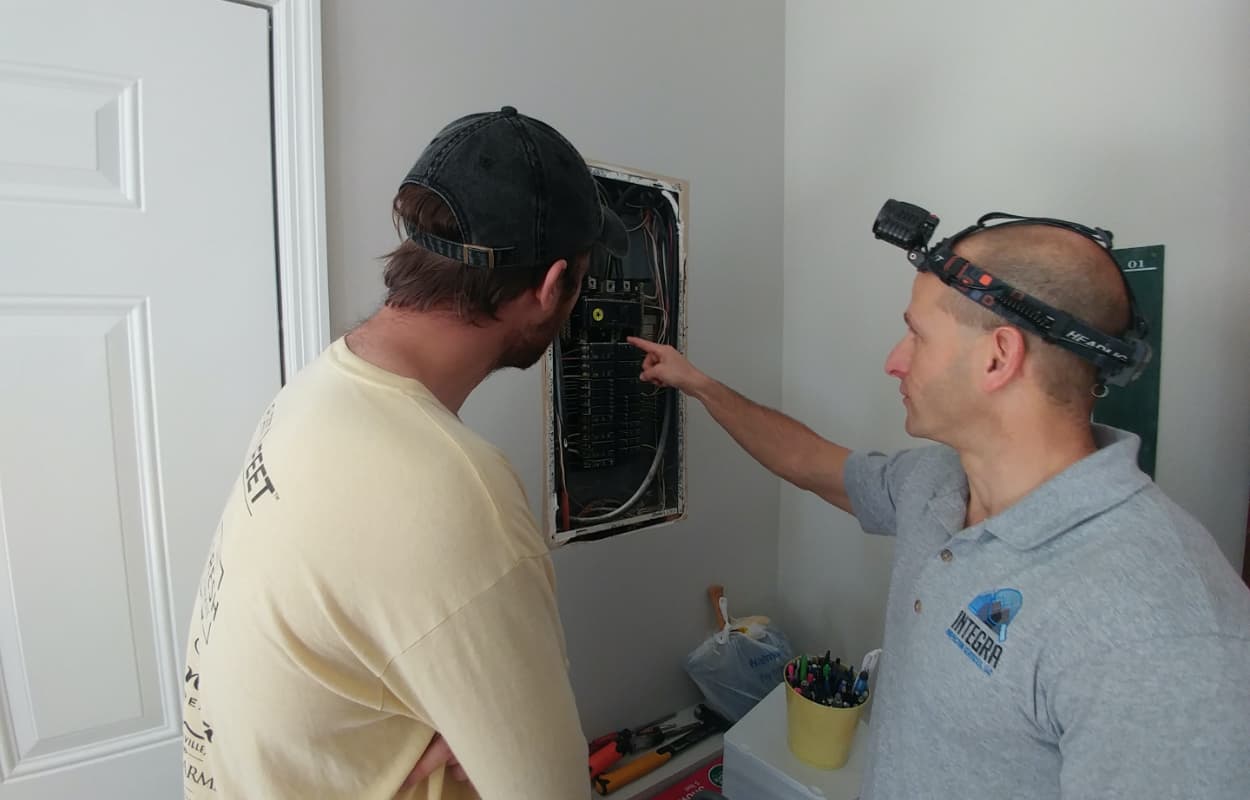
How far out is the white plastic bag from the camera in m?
1.48

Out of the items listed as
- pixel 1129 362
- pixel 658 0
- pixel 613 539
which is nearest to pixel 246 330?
pixel 613 539

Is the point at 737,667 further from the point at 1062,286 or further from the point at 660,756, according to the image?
the point at 1062,286

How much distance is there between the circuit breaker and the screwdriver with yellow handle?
0.50m

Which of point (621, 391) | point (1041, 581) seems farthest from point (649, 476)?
point (1041, 581)

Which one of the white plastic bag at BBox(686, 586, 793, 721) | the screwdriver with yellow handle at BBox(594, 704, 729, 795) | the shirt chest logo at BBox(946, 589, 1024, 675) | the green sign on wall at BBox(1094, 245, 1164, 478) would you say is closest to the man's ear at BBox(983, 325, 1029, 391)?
the shirt chest logo at BBox(946, 589, 1024, 675)

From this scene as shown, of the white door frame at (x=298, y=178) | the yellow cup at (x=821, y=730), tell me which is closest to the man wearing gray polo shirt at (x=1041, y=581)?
the yellow cup at (x=821, y=730)

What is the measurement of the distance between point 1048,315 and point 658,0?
43.6 inches

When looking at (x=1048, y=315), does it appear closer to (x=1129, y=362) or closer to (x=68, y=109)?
(x=1129, y=362)

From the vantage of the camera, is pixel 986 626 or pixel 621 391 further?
pixel 621 391

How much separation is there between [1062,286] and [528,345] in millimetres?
634

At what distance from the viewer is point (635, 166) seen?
135 cm

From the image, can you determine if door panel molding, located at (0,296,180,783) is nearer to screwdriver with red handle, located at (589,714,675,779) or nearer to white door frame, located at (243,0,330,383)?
white door frame, located at (243,0,330,383)

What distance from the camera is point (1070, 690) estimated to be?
0.60 meters

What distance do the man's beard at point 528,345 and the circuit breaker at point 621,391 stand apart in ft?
1.49
